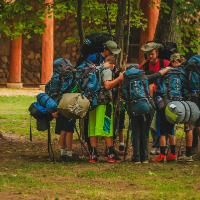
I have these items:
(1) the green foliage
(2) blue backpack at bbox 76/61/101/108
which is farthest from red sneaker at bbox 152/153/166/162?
(1) the green foliage

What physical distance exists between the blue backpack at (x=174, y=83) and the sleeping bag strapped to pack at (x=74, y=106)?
1098mm

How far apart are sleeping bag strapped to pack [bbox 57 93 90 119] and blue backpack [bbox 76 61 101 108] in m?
0.14

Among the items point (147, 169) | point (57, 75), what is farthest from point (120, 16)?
point (147, 169)

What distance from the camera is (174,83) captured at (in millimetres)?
10742

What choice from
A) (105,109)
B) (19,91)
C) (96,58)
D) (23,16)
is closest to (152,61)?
(96,58)

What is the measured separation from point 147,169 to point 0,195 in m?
2.65

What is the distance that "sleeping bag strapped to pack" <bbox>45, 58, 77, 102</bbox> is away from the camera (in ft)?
35.3

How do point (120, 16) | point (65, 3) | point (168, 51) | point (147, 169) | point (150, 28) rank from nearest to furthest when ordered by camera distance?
point (147, 169) < point (168, 51) < point (120, 16) < point (65, 3) < point (150, 28)

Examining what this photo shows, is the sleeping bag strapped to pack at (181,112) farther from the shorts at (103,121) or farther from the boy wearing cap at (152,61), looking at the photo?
the shorts at (103,121)

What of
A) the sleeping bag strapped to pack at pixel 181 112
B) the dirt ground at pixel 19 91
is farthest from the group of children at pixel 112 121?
the dirt ground at pixel 19 91

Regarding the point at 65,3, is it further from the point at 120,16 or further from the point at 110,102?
the point at 110,102

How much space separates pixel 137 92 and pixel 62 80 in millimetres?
1035

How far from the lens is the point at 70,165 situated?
10.5 meters

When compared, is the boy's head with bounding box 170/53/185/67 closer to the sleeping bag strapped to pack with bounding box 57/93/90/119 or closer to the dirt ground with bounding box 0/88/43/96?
the sleeping bag strapped to pack with bounding box 57/93/90/119
